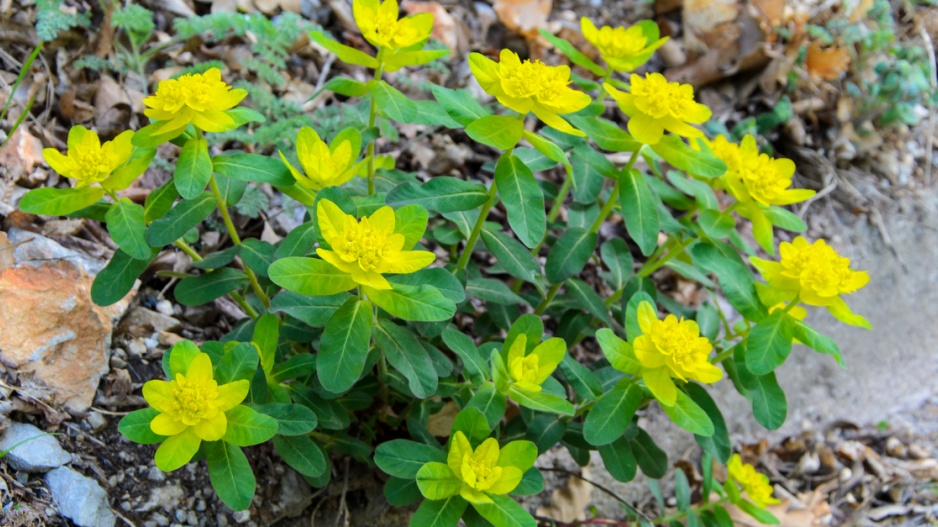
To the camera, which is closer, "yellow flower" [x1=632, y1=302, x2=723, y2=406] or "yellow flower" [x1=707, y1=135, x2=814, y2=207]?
"yellow flower" [x1=632, y1=302, x2=723, y2=406]

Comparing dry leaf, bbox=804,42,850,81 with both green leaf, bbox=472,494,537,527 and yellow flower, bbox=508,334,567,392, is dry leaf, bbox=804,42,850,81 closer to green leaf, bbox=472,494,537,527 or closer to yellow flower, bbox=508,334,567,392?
yellow flower, bbox=508,334,567,392

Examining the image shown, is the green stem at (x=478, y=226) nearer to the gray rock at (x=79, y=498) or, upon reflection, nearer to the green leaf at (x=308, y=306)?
the green leaf at (x=308, y=306)

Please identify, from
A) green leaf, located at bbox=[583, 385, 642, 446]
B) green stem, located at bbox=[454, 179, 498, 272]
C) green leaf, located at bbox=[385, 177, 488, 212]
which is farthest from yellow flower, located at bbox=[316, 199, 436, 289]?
green leaf, located at bbox=[583, 385, 642, 446]

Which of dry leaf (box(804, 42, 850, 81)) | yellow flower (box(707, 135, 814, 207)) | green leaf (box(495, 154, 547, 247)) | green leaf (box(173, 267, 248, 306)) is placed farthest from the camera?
dry leaf (box(804, 42, 850, 81))

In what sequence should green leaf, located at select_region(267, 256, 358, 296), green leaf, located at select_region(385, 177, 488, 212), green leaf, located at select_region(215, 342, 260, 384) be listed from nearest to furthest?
green leaf, located at select_region(267, 256, 358, 296) → green leaf, located at select_region(215, 342, 260, 384) → green leaf, located at select_region(385, 177, 488, 212)

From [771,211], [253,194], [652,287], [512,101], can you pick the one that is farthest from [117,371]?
[771,211]

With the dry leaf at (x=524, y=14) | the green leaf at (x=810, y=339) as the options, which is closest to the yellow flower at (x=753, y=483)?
the green leaf at (x=810, y=339)

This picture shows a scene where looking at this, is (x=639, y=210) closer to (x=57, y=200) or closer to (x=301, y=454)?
(x=301, y=454)
